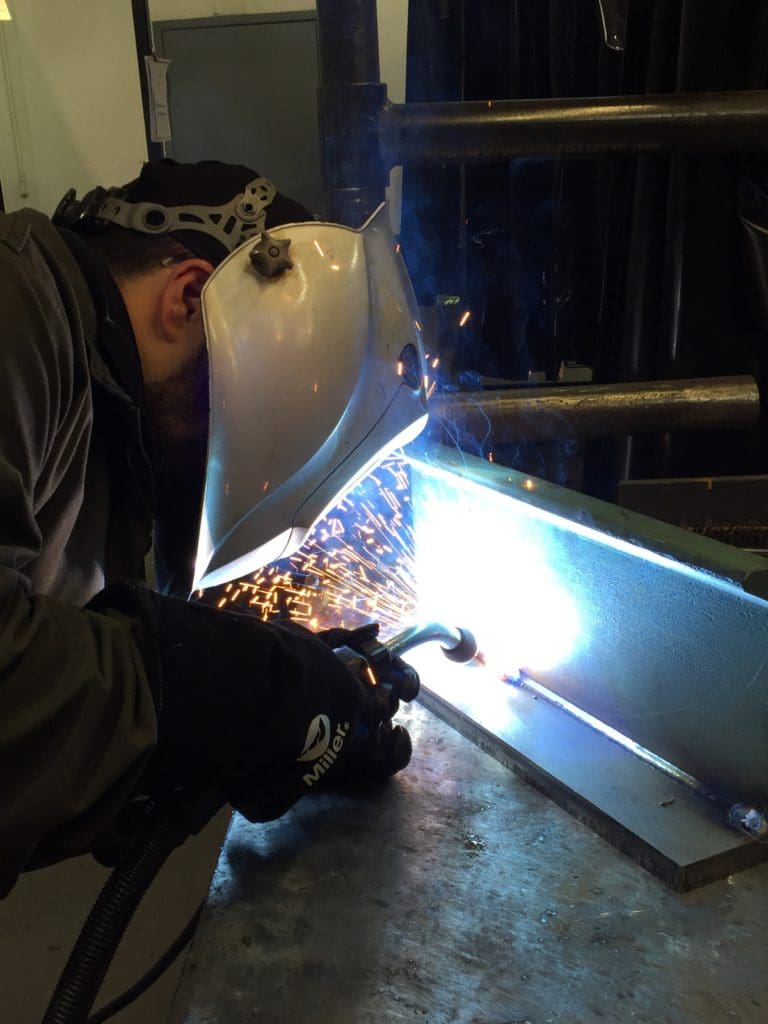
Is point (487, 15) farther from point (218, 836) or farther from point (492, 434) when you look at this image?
point (218, 836)

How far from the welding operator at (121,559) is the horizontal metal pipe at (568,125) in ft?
1.79

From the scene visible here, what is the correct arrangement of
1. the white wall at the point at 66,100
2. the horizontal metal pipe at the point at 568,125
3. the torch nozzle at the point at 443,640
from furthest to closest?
1. the white wall at the point at 66,100
2. the horizontal metal pipe at the point at 568,125
3. the torch nozzle at the point at 443,640

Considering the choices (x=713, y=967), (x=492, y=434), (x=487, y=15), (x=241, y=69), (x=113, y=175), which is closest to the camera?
(x=713, y=967)

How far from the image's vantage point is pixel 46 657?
88 cm

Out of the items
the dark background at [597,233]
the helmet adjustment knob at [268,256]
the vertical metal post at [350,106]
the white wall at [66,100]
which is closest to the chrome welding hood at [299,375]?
the helmet adjustment knob at [268,256]

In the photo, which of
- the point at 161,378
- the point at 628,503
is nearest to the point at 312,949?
the point at 161,378

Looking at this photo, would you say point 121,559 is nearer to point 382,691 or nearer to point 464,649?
point 382,691

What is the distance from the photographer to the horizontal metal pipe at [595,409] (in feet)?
5.84

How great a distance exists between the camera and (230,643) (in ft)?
3.40

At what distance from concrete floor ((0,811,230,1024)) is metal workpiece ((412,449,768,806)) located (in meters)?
0.88

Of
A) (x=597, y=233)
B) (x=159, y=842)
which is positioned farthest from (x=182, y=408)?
(x=597, y=233)

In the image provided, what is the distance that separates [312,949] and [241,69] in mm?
3396

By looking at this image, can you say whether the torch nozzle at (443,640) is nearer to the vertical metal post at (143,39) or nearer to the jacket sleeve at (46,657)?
the jacket sleeve at (46,657)

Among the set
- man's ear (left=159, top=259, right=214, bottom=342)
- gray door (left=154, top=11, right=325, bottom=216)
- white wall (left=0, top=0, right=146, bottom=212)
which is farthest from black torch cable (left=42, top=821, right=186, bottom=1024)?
white wall (left=0, top=0, right=146, bottom=212)
